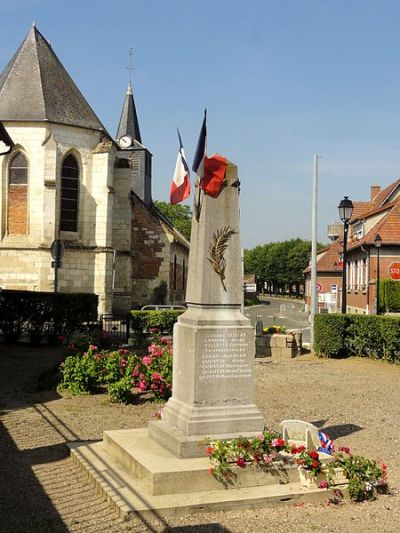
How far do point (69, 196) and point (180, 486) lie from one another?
23.8 meters

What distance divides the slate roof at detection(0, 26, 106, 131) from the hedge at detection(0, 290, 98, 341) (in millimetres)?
11649

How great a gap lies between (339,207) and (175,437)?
12985mm

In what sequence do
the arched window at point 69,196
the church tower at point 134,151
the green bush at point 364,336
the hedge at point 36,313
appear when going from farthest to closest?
the church tower at point 134,151 → the arched window at point 69,196 → the hedge at point 36,313 → the green bush at point 364,336

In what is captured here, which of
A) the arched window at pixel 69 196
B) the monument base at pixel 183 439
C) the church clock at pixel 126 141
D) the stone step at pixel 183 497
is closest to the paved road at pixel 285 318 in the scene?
the arched window at pixel 69 196

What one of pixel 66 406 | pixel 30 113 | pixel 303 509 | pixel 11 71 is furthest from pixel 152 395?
pixel 11 71

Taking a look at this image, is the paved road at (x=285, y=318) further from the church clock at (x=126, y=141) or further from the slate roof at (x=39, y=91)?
the church clock at (x=126, y=141)

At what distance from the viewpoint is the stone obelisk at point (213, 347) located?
6648mm

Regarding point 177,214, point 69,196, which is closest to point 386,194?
point 69,196

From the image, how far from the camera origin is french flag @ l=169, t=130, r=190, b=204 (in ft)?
23.5

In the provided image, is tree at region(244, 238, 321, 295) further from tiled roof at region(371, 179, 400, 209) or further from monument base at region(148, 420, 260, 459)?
monument base at region(148, 420, 260, 459)

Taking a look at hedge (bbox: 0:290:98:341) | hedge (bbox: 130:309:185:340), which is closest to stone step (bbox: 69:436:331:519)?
hedge (bbox: 0:290:98:341)

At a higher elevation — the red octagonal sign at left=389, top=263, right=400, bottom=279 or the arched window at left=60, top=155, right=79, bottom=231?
the arched window at left=60, top=155, right=79, bottom=231

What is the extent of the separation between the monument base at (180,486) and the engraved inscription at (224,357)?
0.93m

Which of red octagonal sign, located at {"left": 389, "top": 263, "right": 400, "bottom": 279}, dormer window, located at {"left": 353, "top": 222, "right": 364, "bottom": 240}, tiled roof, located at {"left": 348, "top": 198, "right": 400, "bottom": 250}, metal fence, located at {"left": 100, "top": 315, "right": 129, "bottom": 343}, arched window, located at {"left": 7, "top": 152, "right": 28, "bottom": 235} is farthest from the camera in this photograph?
dormer window, located at {"left": 353, "top": 222, "right": 364, "bottom": 240}
